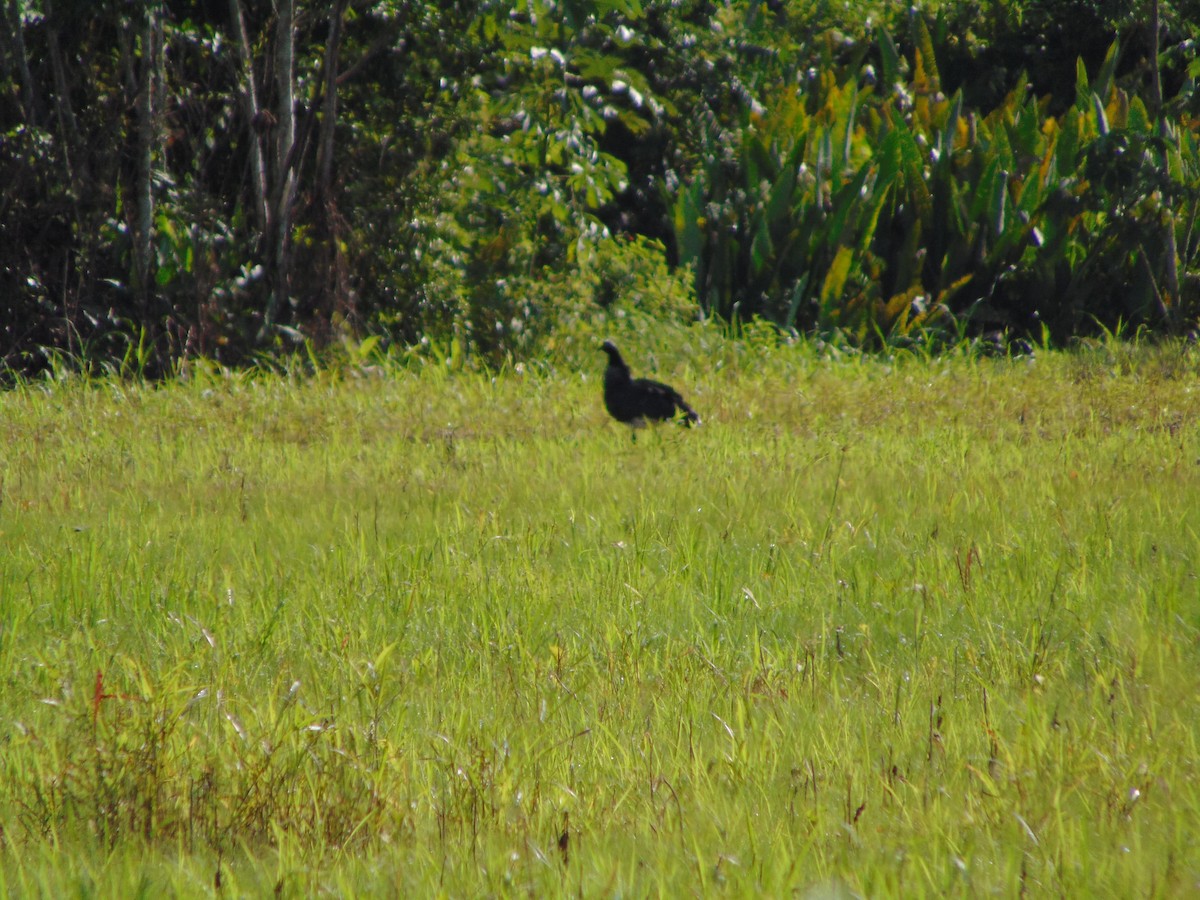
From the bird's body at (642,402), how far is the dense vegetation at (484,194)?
1992 mm

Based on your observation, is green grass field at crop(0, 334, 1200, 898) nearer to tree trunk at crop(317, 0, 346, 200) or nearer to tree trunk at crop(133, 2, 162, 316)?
tree trunk at crop(133, 2, 162, 316)

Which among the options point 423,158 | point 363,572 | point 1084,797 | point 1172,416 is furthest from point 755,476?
point 423,158

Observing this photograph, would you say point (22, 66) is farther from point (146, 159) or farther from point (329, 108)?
point (329, 108)

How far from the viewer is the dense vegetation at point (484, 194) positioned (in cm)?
881

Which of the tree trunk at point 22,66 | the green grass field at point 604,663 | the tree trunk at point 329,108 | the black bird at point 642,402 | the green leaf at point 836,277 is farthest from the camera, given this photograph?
the green leaf at point 836,277

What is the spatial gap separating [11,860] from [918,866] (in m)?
1.57

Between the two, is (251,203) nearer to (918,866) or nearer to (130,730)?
(130,730)

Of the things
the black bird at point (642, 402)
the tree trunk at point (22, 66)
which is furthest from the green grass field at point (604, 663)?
the tree trunk at point (22, 66)

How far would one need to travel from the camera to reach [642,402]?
271 inches

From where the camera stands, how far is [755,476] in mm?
5648

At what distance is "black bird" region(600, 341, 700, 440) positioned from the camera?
6859mm

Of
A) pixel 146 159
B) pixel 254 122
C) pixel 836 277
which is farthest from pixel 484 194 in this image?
pixel 836 277

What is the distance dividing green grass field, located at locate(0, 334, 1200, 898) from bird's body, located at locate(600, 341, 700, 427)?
122 mm

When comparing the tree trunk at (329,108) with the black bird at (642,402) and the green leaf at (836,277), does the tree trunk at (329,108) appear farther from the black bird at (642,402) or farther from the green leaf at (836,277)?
the green leaf at (836,277)
